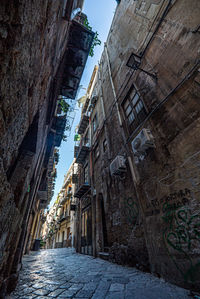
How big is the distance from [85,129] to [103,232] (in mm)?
10871

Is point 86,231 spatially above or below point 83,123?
below

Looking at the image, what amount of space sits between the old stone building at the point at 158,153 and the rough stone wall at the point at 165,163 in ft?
0.06

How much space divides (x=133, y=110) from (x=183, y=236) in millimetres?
5060

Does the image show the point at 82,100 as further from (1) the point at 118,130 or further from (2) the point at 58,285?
(2) the point at 58,285

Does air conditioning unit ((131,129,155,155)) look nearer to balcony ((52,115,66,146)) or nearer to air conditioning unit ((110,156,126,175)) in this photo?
air conditioning unit ((110,156,126,175))

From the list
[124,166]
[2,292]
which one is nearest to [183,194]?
[124,166]

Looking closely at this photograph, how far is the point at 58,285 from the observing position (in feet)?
9.57

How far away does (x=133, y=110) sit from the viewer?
21.1 feet

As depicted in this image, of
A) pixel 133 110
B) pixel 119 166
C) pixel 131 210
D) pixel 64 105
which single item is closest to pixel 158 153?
pixel 119 166

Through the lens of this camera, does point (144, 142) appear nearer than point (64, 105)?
Yes

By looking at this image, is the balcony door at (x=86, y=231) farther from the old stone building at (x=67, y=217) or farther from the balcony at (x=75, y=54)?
the balcony at (x=75, y=54)

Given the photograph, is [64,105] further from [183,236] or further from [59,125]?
[183,236]

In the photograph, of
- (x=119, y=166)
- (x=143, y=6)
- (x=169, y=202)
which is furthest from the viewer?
(x=143, y=6)

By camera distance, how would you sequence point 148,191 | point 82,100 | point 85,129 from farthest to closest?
1. point 82,100
2. point 85,129
3. point 148,191
